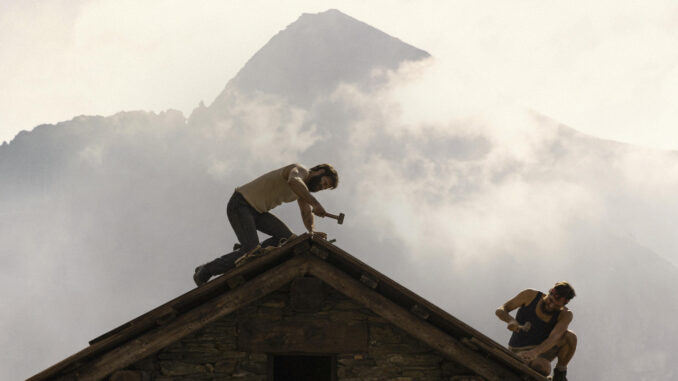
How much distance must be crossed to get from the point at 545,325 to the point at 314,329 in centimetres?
351

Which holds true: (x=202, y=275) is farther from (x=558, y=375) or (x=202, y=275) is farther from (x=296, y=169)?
(x=558, y=375)

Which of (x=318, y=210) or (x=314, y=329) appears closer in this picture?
(x=314, y=329)

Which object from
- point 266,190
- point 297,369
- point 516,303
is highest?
point 266,190

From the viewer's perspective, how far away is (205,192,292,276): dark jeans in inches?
401

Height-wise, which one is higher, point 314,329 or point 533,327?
point 533,327

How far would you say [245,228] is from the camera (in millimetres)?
10203

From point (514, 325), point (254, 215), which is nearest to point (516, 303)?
point (514, 325)

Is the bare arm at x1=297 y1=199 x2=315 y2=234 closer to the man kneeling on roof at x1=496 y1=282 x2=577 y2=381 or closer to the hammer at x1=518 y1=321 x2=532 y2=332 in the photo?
the man kneeling on roof at x1=496 y1=282 x2=577 y2=381

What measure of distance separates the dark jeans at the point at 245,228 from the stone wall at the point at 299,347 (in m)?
1.58

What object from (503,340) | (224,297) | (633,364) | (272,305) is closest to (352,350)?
(272,305)

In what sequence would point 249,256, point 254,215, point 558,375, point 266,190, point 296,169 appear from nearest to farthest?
1. point 249,256
2. point 558,375
3. point 296,169
4. point 266,190
5. point 254,215

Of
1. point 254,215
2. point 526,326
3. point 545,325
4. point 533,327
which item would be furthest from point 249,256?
point 545,325

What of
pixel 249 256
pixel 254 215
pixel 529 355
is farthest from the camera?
pixel 254 215

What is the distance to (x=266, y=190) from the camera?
1026cm
